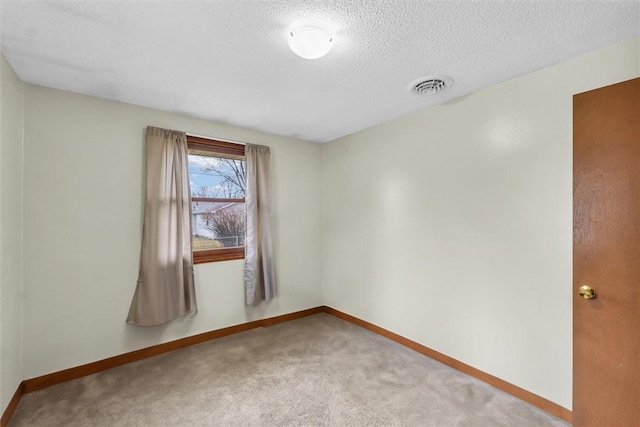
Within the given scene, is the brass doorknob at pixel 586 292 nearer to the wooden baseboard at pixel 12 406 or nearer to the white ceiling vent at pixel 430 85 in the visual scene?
the white ceiling vent at pixel 430 85

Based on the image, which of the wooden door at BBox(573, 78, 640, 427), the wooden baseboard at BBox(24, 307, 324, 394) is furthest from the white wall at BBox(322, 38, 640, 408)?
the wooden baseboard at BBox(24, 307, 324, 394)

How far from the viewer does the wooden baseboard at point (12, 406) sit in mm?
1756

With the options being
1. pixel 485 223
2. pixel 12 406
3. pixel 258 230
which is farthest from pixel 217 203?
pixel 485 223

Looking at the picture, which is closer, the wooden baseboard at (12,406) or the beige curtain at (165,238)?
the wooden baseboard at (12,406)

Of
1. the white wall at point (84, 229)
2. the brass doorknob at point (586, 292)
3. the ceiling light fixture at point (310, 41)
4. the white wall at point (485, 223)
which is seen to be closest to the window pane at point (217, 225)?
the white wall at point (84, 229)

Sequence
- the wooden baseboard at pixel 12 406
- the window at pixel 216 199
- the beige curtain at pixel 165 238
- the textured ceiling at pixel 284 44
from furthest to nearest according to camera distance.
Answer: the window at pixel 216 199
the beige curtain at pixel 165 238
the wooden baseboard at pixel 12 406
the textured ceiling at pixel 284 44

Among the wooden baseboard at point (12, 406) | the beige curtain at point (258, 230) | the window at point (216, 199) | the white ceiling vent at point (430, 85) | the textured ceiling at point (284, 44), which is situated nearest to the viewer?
the textured ceiling at point (284, 44)

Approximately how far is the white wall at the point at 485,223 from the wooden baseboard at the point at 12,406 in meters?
2.91

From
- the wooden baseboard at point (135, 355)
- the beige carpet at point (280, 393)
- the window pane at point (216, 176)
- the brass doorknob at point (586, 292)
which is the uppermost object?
the window pane at point (216, 176)

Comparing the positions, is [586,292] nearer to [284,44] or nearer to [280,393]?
[280,393]

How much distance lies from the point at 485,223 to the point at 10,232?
337 centimetres

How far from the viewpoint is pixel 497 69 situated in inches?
76.9

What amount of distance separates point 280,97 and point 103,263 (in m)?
2.06

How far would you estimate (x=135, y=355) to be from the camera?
8.40 feet
